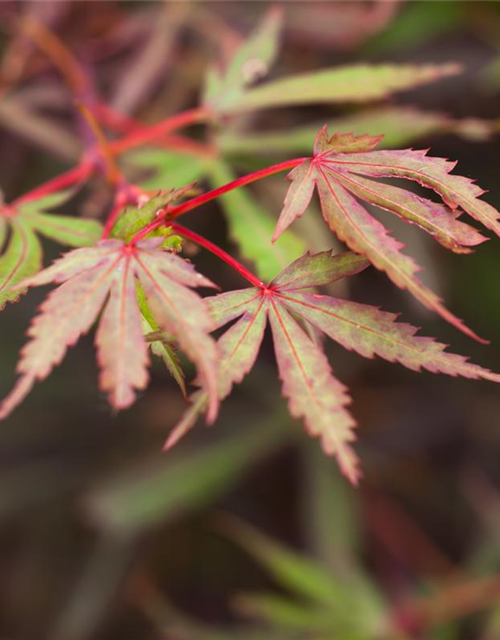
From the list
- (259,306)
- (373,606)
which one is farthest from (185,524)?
(259,306)

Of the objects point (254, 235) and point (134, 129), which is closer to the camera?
point (254, 235)

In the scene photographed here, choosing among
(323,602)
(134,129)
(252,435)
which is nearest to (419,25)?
(134,129)

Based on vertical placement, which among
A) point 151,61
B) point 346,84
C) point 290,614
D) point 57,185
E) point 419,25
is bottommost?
point 290,614

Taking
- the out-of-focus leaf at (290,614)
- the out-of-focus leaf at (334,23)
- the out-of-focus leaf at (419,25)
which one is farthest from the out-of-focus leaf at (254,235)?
the out-of-focus leaf at (290,614)

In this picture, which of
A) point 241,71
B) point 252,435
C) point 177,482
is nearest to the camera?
point 241,71

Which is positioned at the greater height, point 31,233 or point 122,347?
point 31,233

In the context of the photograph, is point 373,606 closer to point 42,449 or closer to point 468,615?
point 468,615

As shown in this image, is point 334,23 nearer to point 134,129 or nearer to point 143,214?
point 134,129
